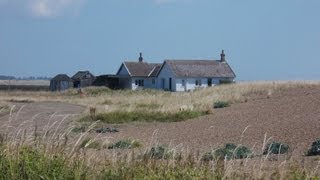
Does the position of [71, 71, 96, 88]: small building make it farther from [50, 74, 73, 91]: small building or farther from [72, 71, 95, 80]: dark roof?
[50, 74, 73, 91]: small building

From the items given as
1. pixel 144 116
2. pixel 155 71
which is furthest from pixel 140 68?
pixel 144 116

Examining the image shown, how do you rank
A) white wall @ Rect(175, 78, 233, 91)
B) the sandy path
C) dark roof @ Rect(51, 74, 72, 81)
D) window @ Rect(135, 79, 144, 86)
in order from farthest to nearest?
dark roof @ Rect(51, 74, 72, 81) → window @ Rect(135, 79, 144, 86) → white wall @ Rect(175, 78, 233, 91) → the sandy path

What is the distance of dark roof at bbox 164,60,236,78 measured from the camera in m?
85.3

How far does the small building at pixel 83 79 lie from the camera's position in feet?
309

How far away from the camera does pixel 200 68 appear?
86.9 metres

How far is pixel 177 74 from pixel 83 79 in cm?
1925

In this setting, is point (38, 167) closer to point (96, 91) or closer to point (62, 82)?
point (96, 91)

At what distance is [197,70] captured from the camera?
86.6 m

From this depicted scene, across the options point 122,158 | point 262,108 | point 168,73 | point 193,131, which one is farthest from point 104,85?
point 122,158

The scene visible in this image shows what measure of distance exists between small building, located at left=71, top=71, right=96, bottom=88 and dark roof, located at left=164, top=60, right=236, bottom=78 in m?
14.0

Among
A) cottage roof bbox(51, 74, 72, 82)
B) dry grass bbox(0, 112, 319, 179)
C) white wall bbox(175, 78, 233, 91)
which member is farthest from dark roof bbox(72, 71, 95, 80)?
dry grass bbox(0, 112, 319, 179)

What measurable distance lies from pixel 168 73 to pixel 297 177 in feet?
262

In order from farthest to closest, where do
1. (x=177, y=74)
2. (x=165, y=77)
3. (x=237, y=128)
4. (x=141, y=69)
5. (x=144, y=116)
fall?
(x=141, y=69), (x=165, y=77), (x=177, y=74), (x=144, y=116), (x=237, y=128)

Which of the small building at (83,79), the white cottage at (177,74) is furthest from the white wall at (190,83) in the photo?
the small building at (83,79)
